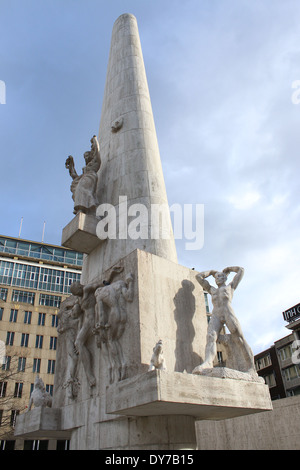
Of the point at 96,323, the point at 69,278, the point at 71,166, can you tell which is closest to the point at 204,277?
the point at 96,323

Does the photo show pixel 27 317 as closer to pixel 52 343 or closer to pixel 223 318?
pixel 52 343

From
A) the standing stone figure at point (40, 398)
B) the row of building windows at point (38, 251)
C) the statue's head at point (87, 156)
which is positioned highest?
the row of building windows at point (38, 251)

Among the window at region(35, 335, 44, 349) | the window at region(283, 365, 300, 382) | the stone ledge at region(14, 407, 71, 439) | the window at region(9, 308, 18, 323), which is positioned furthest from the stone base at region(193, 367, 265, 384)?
the window at region(9, 308, 18, 323)

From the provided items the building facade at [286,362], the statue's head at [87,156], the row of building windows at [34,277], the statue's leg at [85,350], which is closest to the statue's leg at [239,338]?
the statue's leg at [85,350]

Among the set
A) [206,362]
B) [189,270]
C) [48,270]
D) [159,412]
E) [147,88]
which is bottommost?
[159,412]

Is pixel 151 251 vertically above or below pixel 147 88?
below

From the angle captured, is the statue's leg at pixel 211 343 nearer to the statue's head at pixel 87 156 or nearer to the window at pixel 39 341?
the statue's head at pixel 87 156

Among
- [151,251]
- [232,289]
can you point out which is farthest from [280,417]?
[151,251]

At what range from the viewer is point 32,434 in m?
9.34

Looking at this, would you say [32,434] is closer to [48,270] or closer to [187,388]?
[187,388]

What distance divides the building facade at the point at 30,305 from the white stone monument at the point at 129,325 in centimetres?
3653

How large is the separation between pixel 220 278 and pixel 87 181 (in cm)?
479

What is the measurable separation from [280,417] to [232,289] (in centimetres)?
816

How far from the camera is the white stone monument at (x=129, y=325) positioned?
652cm
